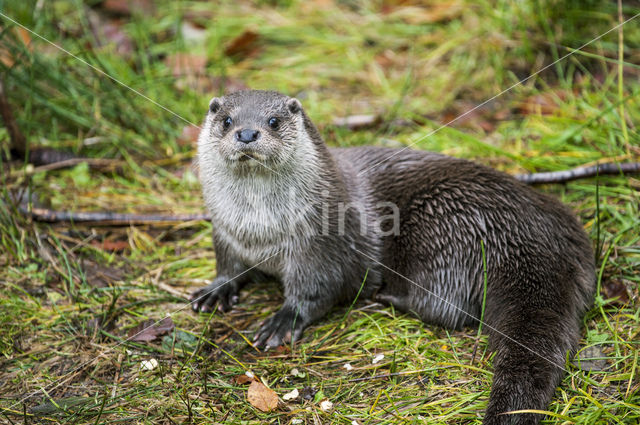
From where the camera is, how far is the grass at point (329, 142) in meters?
2.05

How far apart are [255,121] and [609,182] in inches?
66.5

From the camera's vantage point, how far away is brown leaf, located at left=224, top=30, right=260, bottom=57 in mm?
4488

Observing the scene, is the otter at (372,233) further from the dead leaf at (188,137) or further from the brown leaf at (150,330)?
the dead leaf at (188,137)

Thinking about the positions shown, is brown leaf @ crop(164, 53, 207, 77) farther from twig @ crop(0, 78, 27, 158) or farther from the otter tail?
the otter tail

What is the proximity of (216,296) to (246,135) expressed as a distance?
762mm

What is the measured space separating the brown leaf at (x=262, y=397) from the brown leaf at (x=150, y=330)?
0.49m

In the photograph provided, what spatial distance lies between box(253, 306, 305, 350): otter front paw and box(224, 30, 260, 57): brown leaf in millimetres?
2605

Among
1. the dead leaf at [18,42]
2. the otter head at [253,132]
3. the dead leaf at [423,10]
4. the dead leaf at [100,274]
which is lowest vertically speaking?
the dead leaf at [100,274]

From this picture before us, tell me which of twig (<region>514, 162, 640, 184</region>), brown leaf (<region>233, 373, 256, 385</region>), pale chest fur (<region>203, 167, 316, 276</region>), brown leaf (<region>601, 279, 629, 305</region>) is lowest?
brown leaf (<region>233, 373, 256, 385</region>)

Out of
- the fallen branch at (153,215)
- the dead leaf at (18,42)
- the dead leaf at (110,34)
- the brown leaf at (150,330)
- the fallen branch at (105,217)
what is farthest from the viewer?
the dead leaf at (110,34)

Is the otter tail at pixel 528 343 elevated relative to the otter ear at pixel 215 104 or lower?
lower

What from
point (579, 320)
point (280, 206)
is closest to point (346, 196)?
point (280, 206)

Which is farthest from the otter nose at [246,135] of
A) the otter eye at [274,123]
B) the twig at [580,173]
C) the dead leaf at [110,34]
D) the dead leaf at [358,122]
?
the dead leaf at [110,34]

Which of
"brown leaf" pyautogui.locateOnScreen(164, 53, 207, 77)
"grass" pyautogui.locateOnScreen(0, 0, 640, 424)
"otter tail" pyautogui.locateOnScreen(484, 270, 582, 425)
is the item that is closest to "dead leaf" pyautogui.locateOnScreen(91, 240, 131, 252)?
"grass" pyautogui.locateOnScreen(0, 0, 640, 424)
